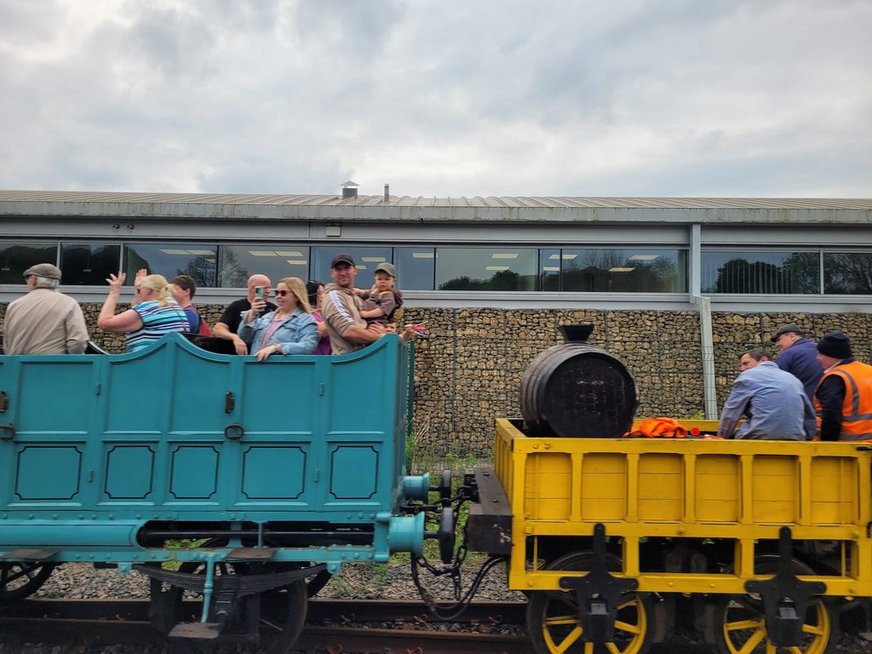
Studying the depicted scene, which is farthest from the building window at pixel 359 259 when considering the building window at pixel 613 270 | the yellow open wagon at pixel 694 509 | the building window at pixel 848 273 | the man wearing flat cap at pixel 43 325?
the building window at pixel 848 273

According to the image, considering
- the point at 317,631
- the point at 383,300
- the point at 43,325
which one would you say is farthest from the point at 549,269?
the point at 43,325

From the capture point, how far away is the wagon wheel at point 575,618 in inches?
145

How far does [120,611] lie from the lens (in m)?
4.52

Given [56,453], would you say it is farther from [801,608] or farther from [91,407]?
[801,608]

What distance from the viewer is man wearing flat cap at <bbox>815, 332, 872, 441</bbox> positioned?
3.95m

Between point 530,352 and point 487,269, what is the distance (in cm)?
204

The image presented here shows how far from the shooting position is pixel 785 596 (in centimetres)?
356

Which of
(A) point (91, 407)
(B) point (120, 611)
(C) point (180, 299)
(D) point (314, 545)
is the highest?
(C) point (180, 299)

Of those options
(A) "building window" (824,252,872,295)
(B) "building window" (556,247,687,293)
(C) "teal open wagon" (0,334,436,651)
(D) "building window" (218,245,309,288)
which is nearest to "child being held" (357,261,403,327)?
(C) "teal open wagon" (0,334,436,651)

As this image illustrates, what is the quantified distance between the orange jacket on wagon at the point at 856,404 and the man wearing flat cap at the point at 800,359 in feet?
4.81

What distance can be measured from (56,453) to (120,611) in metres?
1.86

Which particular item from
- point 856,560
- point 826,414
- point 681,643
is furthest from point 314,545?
point 826,414

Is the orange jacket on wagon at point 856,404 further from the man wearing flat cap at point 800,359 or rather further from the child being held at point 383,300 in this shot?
the child being held at point 383,300

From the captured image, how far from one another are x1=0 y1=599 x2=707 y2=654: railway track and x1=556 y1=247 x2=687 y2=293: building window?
8.30 meters
